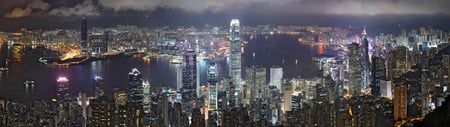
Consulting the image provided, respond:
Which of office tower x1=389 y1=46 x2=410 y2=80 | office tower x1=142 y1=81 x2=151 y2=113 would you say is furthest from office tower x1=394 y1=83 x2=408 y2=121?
office tower x1=142 y1=81 x2=151 y2=113

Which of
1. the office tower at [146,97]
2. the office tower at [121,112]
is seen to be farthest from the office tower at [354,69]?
the office tower at [121,112]

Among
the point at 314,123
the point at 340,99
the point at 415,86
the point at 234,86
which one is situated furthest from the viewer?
A: the point at 234,86

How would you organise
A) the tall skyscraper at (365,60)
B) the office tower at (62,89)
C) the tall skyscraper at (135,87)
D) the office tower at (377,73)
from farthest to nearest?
the tall skyscraper at (365,60), the office tower at (377,73), the office tower at (62,89), the tall skyscraper at (135,87)

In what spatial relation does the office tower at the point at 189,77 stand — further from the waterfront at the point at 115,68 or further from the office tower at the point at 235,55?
the office tower at the point at 235,55

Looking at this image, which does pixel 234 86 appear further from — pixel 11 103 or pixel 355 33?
pixel 11 103

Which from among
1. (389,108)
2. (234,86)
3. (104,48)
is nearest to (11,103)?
(104,48)

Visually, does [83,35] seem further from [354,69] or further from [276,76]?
[354,69]
